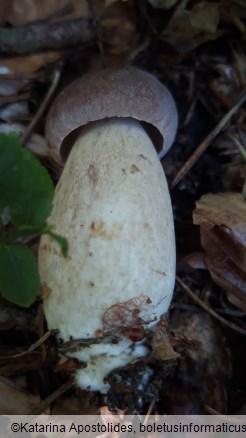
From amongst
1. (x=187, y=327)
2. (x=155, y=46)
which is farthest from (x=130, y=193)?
(x=155, y=46)

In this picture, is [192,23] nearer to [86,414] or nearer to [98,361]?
[98,361]

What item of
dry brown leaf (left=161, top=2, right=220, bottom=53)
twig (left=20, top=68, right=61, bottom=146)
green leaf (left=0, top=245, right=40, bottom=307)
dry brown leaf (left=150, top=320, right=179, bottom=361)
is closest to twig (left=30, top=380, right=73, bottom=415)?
dry brown leaf (left=150, top=320, right=179, bottom=361)

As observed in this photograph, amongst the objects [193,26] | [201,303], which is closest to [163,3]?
[193,26]

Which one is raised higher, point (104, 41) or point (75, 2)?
point (75, 2)

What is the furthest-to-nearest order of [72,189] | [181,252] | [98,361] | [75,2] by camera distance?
[181,252]
[75,2]
[72,189]
[98,361]

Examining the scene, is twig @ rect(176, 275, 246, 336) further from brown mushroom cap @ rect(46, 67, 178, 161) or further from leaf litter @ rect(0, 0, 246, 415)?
brown mushroom cap @ rect(46, 67, 178, 161)

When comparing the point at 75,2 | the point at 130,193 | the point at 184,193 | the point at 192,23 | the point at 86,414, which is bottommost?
the point at 86,414

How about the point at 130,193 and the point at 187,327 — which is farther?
the point at 187,327
